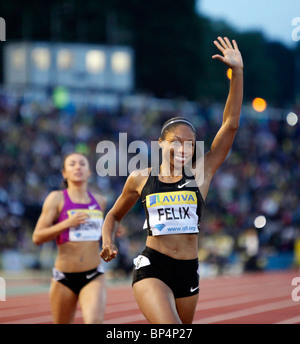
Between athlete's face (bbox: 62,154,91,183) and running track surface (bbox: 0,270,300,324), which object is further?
running track surface (bbox: 0,270,300,324)

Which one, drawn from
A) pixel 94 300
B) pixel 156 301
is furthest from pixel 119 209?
pixel 94 300

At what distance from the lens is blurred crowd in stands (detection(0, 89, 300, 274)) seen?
2092 cm

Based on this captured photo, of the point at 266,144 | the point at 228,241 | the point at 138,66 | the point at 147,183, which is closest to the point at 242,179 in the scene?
the point at 266,144

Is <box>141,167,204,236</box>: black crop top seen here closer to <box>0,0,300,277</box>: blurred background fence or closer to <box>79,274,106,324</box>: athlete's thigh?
<box>79,274,106,324</box>: athlete's thigh

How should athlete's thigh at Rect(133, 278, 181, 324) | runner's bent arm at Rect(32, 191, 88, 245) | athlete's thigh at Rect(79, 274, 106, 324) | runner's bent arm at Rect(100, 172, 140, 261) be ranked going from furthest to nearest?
1. runner's bent arm at Rect(32, 191, 88, 245)
2. athlete's thigh at Rect(79, 274, 106, 324)
3. runner's bent arm at Rect(100, 172, 140, 261)
4. athlete's thigh at Rect(133, 278, 181, 324)

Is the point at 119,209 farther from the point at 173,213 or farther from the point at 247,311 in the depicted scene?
the point at 247,311

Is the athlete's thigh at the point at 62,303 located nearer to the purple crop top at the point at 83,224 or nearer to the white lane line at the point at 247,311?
the purple crop top at the point at 83,224

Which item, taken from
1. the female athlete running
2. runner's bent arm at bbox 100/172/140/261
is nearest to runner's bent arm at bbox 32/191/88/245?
runner's bent arm at bbox 100/172/140/261

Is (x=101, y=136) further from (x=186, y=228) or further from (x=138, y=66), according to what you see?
(x=138, y=66)

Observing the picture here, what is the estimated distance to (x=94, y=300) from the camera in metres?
6.94

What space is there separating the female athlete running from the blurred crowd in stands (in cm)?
1406

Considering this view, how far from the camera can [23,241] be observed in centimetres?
1983

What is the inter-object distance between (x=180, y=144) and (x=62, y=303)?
2348mm

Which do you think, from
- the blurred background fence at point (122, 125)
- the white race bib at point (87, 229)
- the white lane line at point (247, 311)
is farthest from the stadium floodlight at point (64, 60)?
the white race bib at point (87, 229)
